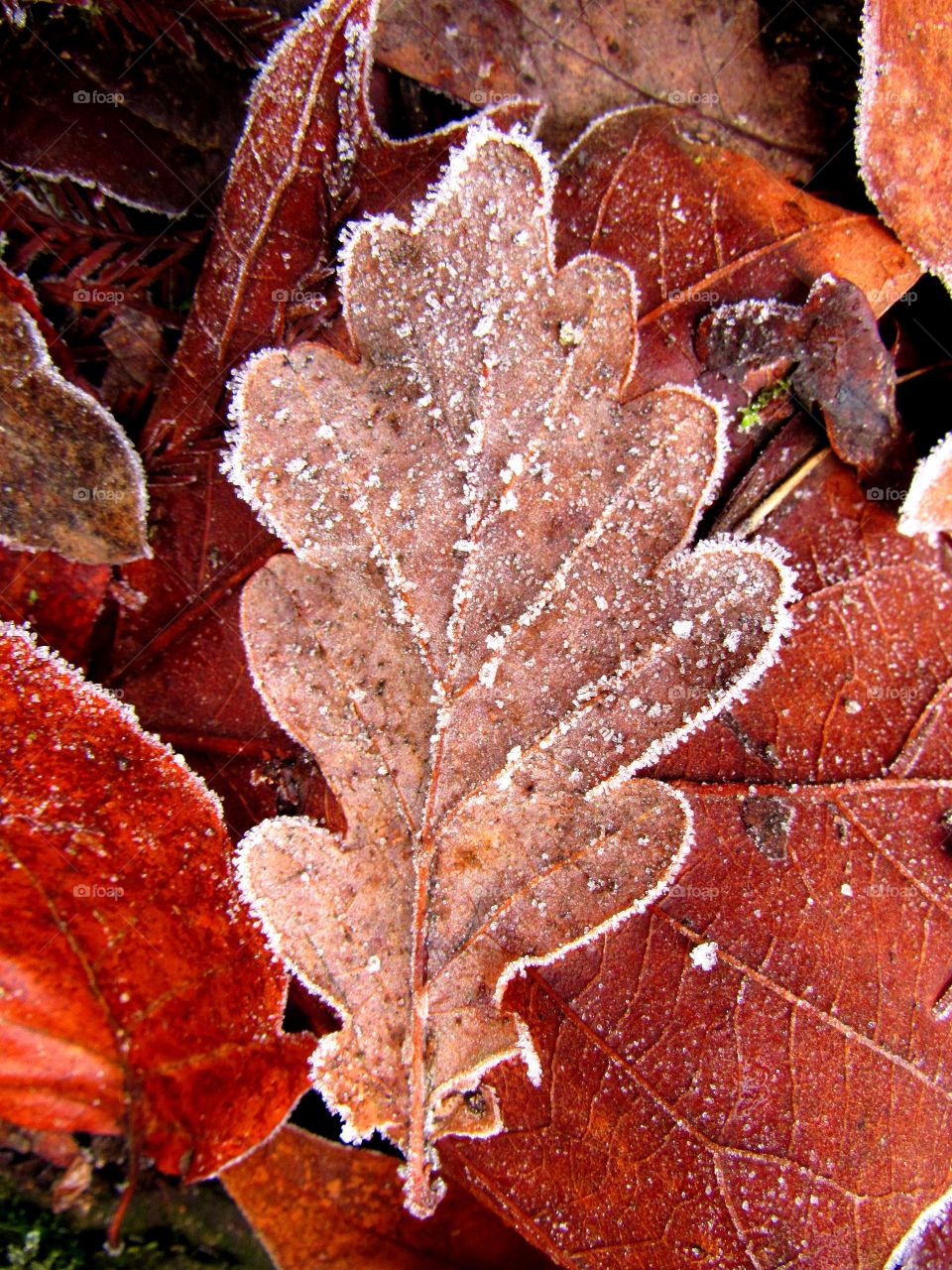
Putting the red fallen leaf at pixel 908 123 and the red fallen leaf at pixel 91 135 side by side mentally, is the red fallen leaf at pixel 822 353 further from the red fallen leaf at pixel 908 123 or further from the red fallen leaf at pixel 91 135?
the red fallen leaf at pixel 91 135

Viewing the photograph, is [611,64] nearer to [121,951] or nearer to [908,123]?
[908,123]

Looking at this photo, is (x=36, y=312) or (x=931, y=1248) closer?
(x=36, y=312)

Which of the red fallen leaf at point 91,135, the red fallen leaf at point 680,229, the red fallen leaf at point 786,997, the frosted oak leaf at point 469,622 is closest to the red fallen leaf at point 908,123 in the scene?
the red fallen leaf at point 680,229

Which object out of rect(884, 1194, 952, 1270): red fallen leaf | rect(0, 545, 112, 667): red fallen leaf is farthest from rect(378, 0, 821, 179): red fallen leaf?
rect(884, 1194, 952, 1270): red fallen leaf

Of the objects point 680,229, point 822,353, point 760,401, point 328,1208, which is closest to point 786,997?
point 328,1208

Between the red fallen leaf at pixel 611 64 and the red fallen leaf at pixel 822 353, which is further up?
the red fallen leaf at pixel 611 64

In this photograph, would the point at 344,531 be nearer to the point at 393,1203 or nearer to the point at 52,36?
the point at 52,36
